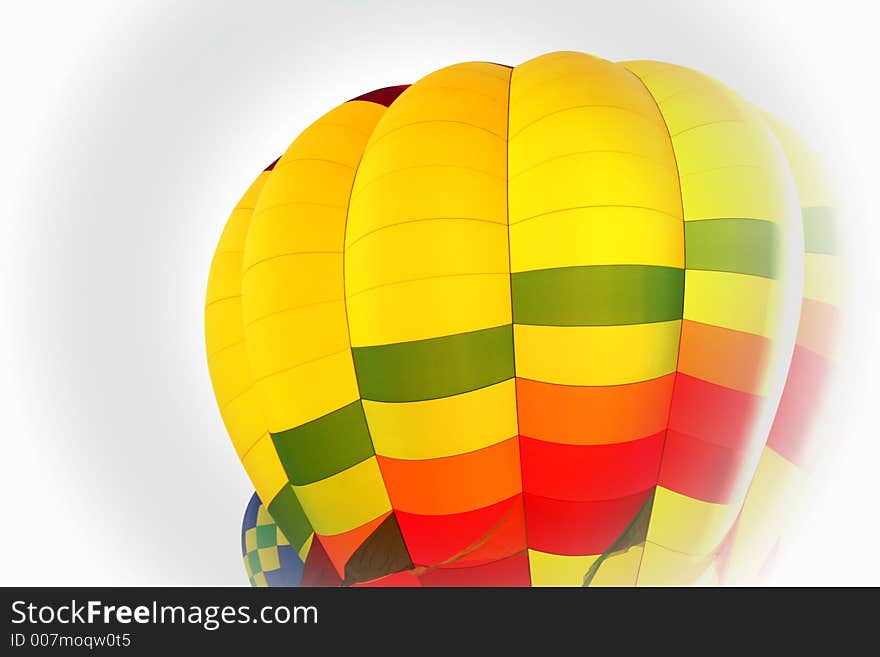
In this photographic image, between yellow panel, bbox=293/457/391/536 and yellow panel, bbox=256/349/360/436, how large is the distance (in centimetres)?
12

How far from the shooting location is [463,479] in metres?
1.12

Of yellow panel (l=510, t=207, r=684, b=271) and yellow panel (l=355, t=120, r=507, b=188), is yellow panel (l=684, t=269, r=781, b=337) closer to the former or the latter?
yellow panel (l=510, t=207, r=684, b=271)

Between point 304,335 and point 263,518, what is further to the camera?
point 263,518

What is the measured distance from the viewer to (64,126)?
Result: 1.31 metres

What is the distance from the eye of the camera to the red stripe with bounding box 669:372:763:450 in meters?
1.08

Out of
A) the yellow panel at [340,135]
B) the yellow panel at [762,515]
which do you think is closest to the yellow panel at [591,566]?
the yellow panel at [762,515]

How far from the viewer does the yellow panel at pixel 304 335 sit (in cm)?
115

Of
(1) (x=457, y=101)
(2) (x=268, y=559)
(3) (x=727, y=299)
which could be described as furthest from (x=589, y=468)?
(2) (x=268, y=559)

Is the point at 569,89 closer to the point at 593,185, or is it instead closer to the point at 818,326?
the point at 593,185

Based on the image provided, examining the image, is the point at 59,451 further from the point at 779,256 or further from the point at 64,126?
the point at 779,256

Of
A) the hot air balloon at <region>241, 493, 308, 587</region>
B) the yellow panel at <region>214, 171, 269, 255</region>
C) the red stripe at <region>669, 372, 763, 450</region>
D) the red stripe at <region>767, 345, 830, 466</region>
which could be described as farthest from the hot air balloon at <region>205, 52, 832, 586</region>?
the hot air balloon at <region>241, 493, 308, 587</region>

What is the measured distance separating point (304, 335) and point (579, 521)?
57 centimetres

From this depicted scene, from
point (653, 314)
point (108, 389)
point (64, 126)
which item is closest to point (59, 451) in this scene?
point (108, 389)

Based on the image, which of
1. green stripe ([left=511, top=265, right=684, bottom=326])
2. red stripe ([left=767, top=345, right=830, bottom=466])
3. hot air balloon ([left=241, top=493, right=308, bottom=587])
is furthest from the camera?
hot air balloon ([left=241, top=493, right=308, bottom=587])
